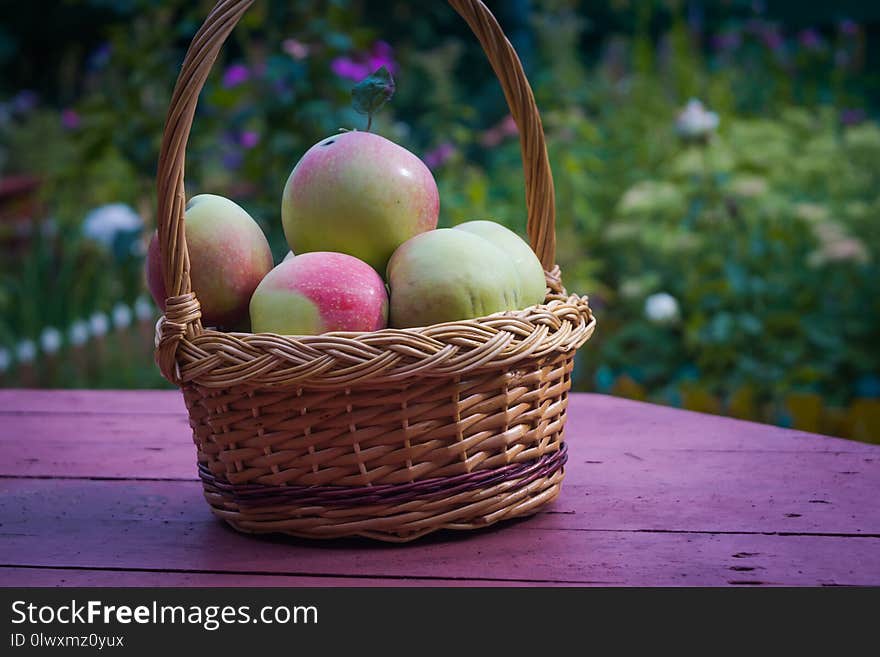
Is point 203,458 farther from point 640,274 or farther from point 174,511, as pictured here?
point 640,274

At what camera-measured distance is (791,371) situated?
2475mm

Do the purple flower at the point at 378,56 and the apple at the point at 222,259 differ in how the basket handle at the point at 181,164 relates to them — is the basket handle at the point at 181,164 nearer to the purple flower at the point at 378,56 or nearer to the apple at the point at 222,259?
the apple at the point at 222,259

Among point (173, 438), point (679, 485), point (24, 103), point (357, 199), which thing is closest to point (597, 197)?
point (173, 438)

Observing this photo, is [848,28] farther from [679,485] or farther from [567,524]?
[567,524]

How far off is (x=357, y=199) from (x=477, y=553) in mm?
420

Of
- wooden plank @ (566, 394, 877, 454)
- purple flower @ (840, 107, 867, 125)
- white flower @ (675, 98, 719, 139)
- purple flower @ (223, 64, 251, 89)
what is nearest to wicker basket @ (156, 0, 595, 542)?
wooden plank @ (566, 394, 877, 454)

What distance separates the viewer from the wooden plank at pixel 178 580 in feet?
3.16

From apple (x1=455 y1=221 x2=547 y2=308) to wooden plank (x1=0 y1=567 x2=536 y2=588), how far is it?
0.35 meters

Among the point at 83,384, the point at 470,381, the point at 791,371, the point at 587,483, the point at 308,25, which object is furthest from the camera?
the point at 83,384

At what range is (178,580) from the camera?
98 centimetres

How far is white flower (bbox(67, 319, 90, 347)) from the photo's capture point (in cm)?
313

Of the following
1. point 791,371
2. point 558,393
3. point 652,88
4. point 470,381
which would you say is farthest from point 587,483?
point 652,88

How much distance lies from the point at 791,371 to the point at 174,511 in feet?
5.73
